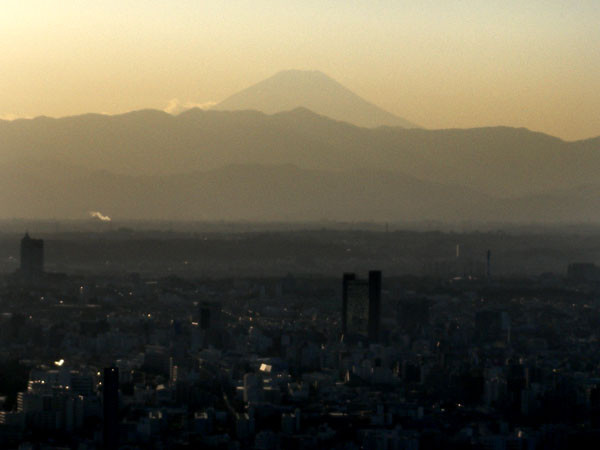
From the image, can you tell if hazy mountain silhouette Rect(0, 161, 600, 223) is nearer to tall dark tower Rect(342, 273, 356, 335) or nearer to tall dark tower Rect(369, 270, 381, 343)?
tall dark tower Rect(342, 273, 356, 335)

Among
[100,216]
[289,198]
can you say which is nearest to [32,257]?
[100,216]

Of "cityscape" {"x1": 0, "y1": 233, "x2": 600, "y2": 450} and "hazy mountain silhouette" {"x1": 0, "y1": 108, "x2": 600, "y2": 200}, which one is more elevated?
"hazy mountain silhouette" {"x1": 0, "y1": 108, "x2": 600, "y2": 200}

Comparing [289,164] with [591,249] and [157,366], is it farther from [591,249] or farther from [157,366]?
[157,366]

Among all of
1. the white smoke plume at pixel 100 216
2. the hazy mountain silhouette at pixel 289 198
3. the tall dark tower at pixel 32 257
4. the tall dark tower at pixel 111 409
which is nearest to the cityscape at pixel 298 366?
the tall dark tower at pixel 111 409

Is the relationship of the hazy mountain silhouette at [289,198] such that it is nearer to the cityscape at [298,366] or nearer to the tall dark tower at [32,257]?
the tall dark tower at [32,257]

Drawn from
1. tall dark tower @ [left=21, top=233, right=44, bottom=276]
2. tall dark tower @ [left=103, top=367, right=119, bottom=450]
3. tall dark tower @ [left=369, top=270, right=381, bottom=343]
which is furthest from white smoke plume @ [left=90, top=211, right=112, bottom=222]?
tall dark tower @ [left=103, top=367, right=119, bottom=450]

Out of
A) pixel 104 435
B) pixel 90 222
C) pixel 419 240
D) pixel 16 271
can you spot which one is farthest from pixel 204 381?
pixel 90 222

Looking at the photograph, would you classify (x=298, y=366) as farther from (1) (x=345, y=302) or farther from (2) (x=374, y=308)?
(1) (x=345, y=302)

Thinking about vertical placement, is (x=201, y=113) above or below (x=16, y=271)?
above
